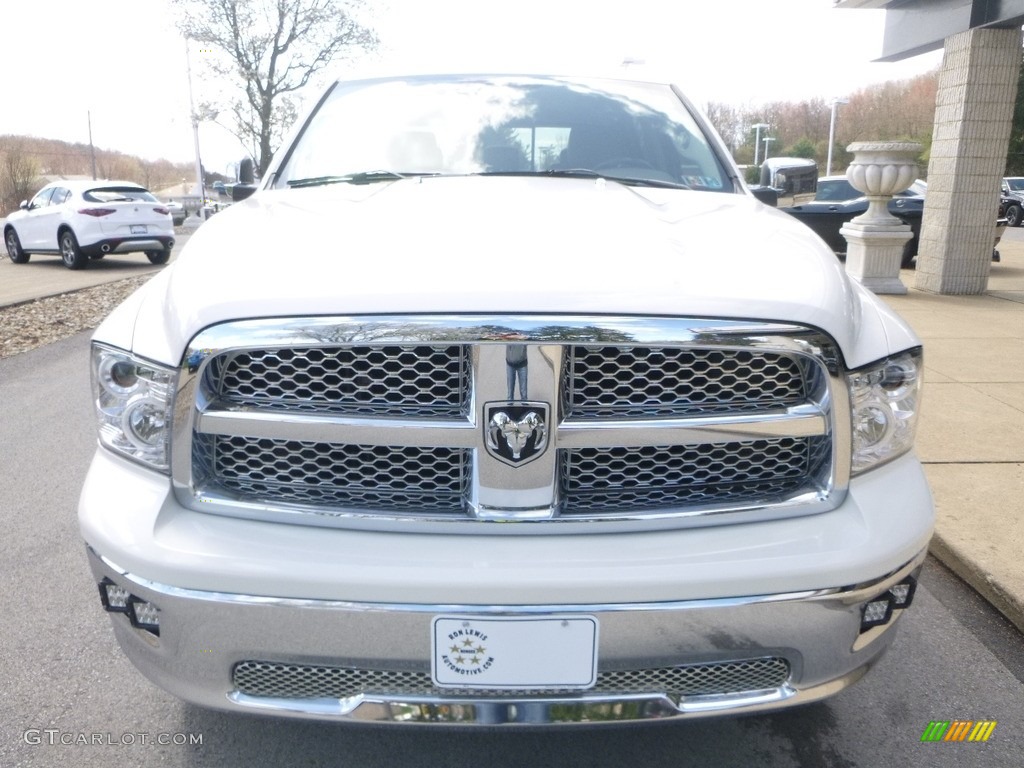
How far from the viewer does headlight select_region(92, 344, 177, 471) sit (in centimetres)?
171

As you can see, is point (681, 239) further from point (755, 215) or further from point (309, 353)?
point (309, 353)

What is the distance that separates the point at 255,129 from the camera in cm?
3275

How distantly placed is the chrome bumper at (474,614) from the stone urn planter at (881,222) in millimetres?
8853

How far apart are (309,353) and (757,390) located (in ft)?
2.89

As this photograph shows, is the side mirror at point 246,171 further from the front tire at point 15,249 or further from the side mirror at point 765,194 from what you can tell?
the front tire at point 15,249

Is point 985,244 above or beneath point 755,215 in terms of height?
beneath

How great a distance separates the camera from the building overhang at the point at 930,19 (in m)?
8.88

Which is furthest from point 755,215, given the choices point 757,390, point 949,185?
point 949,185

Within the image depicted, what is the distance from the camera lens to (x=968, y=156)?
941 centimetres

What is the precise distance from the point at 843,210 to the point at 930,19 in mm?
3788

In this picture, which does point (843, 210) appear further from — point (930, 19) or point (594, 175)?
point (594, 175)

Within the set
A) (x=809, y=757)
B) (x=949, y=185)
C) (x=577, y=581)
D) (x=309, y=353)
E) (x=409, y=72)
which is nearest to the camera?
(x=577, y=581)

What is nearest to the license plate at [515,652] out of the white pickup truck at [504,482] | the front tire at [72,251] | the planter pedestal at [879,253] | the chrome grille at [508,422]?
the white pickup truck at [504,482]

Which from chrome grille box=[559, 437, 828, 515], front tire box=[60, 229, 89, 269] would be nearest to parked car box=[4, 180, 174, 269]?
front tire box=[60, 229, 89, 269]
